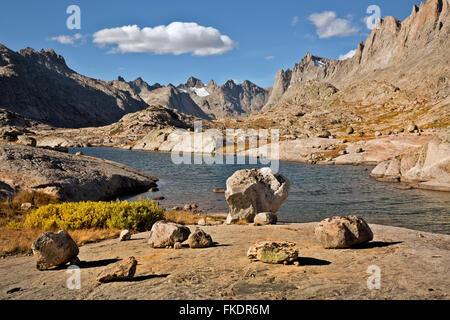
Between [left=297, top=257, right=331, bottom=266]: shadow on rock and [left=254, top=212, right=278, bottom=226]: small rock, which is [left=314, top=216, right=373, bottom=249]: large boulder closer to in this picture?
[left=297, top=257, right=331, bottom=266]: shadow on rock

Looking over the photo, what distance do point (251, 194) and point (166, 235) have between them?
10.9 meters

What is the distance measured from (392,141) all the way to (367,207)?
55523 millimetres

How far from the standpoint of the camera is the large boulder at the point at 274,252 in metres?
9.70

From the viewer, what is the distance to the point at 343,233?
11.4 m

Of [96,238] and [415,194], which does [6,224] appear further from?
[415,194]

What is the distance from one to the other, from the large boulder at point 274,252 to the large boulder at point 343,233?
7.88ft

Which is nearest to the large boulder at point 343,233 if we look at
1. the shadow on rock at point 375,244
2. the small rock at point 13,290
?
the shadow on rock at point 375,244

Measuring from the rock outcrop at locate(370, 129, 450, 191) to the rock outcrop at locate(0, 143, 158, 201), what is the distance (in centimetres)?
3970

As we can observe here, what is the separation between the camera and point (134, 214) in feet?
60.4
